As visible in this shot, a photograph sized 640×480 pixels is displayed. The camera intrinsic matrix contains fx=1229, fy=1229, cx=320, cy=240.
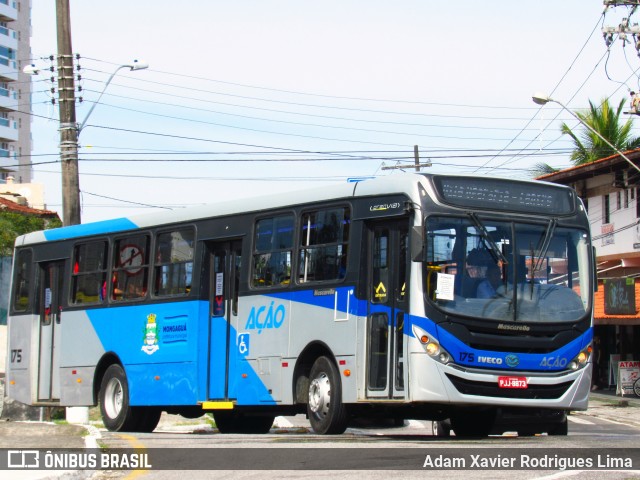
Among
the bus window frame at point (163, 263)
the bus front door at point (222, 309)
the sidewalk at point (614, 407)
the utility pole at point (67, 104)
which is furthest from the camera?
the sidewalk at point (614, 407)

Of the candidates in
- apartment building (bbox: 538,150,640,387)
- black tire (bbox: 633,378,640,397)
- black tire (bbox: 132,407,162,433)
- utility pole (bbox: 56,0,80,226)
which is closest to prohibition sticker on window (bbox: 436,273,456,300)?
black tire (bbox: 132,407,162,433)

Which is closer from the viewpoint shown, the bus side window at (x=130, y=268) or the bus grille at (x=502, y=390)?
the bus grille at (x=502, y=390)

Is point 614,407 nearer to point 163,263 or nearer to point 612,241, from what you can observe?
point 612,241

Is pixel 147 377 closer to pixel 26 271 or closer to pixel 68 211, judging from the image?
pixel 26 271

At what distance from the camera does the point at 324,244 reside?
1595 centimetres

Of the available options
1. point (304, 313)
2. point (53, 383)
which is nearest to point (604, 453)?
point (304, 313)

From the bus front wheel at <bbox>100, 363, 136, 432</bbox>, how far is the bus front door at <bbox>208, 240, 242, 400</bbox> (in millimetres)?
2335

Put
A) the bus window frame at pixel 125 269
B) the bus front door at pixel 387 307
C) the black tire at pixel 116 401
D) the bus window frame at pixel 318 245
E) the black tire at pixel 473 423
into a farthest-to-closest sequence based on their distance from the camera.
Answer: the black tire at pixel 116 401, the bus window frame at pixel 125 269, the black tire at pixel 473 423, the bus window frame at pixel 318 245, the bus front door at pixel 387 307

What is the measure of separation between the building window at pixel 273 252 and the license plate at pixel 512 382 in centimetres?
347

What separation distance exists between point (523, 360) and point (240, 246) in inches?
195

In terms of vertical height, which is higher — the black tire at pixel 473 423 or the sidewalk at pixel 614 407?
the black tire at pixel 473 423

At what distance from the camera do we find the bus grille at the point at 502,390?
562 inches

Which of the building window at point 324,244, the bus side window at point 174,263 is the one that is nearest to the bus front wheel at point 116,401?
the bus side window at point 174,263

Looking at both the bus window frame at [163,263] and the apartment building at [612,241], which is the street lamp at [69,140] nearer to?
the bus window frame at [163,263]
